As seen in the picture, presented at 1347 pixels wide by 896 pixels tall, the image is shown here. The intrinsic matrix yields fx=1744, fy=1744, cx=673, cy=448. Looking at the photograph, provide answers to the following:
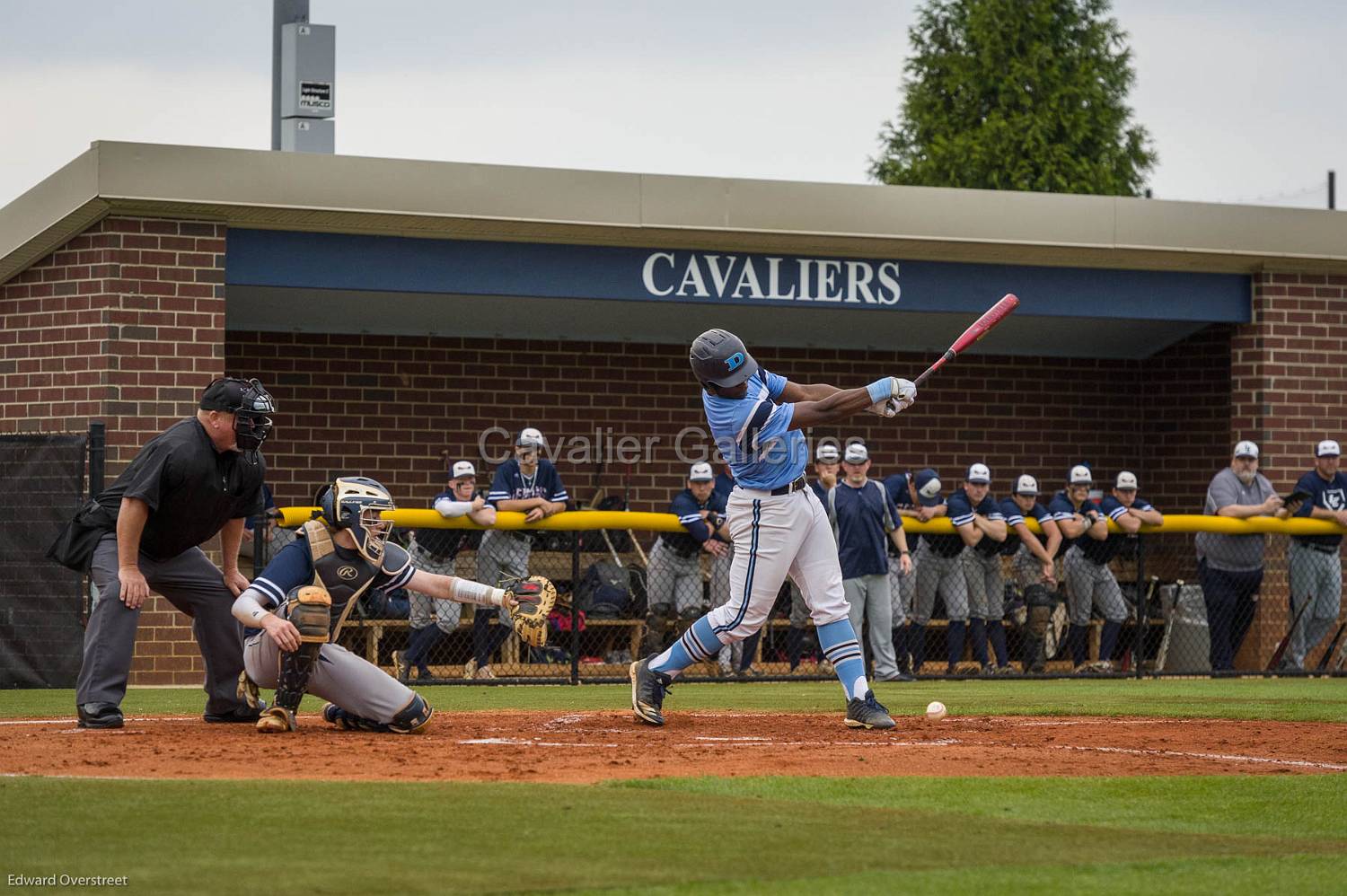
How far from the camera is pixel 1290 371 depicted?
1714cm

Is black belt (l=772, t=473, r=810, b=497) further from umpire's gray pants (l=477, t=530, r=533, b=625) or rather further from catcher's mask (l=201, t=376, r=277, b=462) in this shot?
umpire's gray pants (l=477, t=530, r=533, b=625)

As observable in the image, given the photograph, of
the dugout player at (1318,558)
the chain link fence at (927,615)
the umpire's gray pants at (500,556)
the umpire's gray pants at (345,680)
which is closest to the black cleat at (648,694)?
the umpire's gray pants at (345,680)

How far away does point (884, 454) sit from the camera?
18.9m

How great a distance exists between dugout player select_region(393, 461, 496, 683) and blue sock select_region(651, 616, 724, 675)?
4541 millimetres

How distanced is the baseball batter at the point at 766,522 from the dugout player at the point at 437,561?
4.65 meters

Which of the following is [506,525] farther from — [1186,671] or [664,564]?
[1186,671]

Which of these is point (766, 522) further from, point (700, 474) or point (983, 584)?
point (983, 584)

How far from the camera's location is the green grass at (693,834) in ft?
15.5

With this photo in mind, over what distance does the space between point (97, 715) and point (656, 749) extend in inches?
109

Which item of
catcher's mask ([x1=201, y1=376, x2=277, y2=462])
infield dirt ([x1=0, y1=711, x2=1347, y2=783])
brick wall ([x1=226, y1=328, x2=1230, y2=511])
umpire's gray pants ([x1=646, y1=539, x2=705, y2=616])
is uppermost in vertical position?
brick wall ([x1=226, y1=328, x2=1230, y2=511])

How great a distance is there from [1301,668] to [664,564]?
5.74 metres

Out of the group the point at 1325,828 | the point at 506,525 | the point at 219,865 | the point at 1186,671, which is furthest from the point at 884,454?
the point at 219,865

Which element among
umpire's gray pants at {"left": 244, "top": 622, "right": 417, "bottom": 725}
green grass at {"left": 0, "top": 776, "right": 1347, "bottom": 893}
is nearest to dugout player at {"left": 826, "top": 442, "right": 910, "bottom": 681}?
umpire's gray pants at {"left": 244, "top": 622, "right": 417, "bottom": 725}

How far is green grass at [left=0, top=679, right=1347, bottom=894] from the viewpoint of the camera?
4719mm
